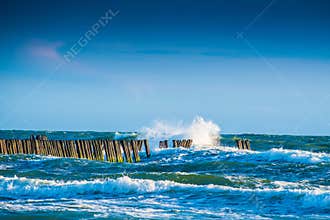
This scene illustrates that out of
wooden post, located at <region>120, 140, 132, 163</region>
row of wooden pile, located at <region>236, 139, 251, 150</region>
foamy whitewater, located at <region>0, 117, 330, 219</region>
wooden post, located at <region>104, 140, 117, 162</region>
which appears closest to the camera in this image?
foamy whitewater, located at <region>0, 117, 330, 219</region>

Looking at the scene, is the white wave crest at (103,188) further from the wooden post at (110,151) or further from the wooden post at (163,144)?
the wooden post at (163,144)

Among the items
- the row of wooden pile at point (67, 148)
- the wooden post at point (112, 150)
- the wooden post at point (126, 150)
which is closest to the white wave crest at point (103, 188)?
the row of wooden pile at point (67, 148)

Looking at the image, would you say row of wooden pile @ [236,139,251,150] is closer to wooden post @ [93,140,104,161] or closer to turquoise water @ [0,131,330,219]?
wooden post @ [93,140,104,161]

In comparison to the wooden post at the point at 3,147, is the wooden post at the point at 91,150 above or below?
below

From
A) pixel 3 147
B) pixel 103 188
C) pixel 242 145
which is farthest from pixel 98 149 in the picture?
pixel 103 188

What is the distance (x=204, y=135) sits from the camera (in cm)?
4462

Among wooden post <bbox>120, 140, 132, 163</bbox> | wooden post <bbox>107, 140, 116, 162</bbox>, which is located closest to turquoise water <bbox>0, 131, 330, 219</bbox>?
wooden post <bbox>107, 140, 116, 162</bbox>

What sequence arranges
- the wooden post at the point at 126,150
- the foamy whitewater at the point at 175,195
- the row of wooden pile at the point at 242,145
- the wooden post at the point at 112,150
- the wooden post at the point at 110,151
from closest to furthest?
1. the foamy whitewater at the point at 175,195
2. the wooden post at the point at 110,151
3. the wooden post at the point at 112,150
4. the wooden post at the point at 126,150
5. the row of wooden pile at the point at 242,145

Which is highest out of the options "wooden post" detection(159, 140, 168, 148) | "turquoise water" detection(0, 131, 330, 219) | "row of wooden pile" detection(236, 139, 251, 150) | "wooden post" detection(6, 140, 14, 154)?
"wooden post" detection(6, 140, 14, 154)

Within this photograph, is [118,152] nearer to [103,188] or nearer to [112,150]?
[112,150]

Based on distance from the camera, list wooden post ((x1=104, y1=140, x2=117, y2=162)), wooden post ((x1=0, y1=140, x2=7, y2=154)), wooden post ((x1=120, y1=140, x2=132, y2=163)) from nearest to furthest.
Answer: wooden post ((x1=0, y1=140, x2=7, y2=154)), wooden post ((x1=104, y1=140, x2=117, y2=162)), wooden post ((x1=120, y1=140, x2=132, y2=163))

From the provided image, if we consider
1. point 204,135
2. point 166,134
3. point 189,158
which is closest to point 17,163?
point 189,158

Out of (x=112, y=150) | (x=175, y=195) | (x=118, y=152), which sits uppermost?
(x=112, y=150)

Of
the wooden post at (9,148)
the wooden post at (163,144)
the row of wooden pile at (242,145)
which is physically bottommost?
the row of wooden pile at (242,145)
